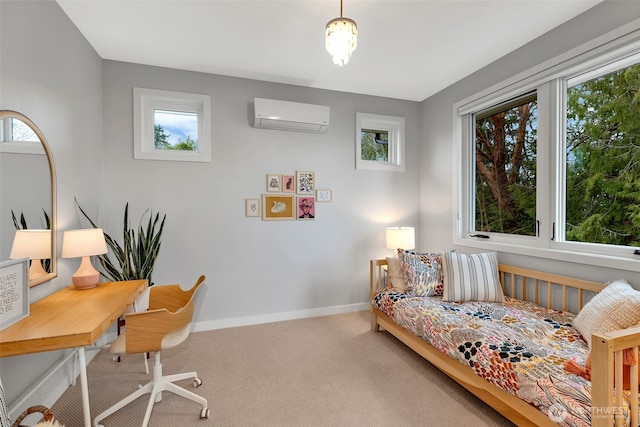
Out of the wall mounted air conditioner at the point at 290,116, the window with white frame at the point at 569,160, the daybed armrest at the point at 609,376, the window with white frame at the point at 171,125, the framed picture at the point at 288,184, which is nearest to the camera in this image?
the daybed armrest at the point at 609,376

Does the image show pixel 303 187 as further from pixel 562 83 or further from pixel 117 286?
pixel 562 83

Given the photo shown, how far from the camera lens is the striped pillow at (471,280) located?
2.64 metres

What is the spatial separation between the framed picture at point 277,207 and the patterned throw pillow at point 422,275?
140 centimetres

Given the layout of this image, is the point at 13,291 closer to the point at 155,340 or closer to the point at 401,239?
the point at 155,340

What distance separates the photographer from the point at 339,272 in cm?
366

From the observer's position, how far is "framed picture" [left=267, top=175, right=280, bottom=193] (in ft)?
11.1

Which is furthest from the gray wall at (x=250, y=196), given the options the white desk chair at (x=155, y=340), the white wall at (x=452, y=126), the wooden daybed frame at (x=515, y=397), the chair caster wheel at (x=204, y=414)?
the chair caster wheel at (x=204, y=414)

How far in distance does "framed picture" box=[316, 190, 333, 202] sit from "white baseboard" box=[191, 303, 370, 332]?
1326 mm

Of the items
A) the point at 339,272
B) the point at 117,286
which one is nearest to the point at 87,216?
the point at 117,286

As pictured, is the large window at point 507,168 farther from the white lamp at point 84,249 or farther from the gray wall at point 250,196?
the white lamp at point 84,249

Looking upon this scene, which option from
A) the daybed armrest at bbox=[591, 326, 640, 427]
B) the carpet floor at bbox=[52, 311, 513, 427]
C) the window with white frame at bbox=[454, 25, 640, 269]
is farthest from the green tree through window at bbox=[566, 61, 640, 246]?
the carpet floor at bbox=[52, 311, 513, 427]

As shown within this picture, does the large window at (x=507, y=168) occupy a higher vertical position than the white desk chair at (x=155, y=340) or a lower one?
higher

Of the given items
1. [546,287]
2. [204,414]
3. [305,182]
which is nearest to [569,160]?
[546,287]

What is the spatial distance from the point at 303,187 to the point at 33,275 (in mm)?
2408
